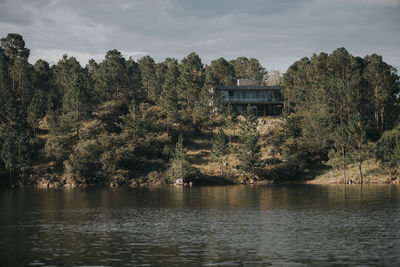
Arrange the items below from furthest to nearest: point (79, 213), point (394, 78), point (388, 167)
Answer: point (394, 78) < point (388, 167) < point (79, 213)

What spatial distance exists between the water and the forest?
3542cm

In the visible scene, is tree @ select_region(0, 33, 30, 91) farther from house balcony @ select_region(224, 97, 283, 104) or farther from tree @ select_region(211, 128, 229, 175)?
tree @ select_region(211, 128, 229, 175)

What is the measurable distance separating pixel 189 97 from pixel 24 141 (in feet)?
173

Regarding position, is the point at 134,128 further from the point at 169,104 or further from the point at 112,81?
the point at 112,81

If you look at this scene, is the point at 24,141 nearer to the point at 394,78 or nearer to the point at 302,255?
the point at 302,255

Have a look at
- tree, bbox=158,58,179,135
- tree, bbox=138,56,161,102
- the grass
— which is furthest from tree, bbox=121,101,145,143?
the grass

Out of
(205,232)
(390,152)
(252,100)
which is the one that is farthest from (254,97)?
(205,232)

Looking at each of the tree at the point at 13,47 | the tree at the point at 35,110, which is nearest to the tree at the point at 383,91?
the tree at the point at 35,110

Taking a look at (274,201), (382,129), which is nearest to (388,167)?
(382,129)

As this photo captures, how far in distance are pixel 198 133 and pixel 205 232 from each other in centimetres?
8744

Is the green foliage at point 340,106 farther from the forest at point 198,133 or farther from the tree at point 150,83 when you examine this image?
the tree at point 150,83

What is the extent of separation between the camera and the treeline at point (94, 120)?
101125 mm

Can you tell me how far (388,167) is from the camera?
8906cm

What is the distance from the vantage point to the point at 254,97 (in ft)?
464
